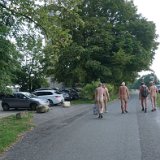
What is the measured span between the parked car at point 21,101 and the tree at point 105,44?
12268 mm

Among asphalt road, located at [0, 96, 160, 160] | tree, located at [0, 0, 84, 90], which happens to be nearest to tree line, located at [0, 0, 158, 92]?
tree, located at [0, 0, 84, 90]

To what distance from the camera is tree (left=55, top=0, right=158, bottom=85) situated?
172 feet

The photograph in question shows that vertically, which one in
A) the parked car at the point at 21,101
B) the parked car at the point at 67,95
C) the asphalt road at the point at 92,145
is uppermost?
the parked car at the point at 67,95

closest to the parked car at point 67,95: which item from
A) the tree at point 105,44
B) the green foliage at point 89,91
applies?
the tree at point 105,44

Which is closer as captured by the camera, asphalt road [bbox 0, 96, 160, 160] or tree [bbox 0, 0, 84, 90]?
asphalt road [bbox 0, 96, 160, 160]

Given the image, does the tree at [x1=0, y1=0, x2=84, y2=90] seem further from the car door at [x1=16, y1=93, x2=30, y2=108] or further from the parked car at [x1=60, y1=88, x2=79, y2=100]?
the parked car at [x1=60, y1=88, x2=79, y2=100]

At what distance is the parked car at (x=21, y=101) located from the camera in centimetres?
3738

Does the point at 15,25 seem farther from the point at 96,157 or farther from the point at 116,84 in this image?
the point at 116,84

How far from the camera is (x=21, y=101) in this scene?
38.4 metres

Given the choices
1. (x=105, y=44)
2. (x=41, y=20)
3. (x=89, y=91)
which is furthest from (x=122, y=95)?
(x=105, y=44)

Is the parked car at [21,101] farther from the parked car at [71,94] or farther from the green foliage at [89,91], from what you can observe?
the parked car at [71,94]

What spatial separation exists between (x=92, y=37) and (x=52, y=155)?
4260 centimetres

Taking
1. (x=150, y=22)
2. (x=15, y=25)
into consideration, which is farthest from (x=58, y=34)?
(x=150, y=22)

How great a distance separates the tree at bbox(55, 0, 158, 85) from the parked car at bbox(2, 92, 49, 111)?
1227 cm
